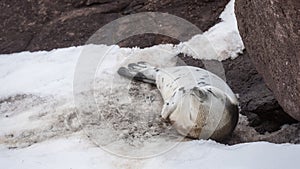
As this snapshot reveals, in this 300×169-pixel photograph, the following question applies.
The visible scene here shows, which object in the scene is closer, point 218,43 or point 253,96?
point 253,96

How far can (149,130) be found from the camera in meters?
3.62

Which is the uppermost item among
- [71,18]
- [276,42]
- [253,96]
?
[276,42]

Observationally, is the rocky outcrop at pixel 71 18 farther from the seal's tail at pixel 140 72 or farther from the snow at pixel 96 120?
the seal's tail at pixel 140 72

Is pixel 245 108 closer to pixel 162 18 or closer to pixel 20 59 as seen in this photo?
pixel 162 18

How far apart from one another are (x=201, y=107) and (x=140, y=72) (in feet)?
3.22

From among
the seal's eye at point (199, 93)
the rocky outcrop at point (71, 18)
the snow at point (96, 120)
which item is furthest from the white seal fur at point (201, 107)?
the rocky outcrop at point (71, 18)

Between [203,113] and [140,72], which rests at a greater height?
[203,113]

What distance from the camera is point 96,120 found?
3.78 meters

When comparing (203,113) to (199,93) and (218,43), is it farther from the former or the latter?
(218,43)

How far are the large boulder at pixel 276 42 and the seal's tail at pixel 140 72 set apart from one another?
1.00 m

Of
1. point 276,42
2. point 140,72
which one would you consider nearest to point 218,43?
point 140,72

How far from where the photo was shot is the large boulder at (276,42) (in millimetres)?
2807

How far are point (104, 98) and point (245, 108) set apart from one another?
97cm

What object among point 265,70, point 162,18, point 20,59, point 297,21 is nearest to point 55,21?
point 20,59
